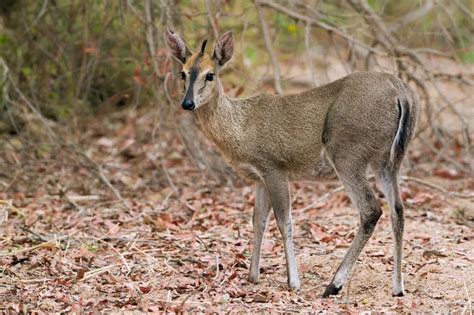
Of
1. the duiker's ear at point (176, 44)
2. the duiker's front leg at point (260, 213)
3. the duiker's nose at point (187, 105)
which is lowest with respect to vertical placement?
the duiker's front leg at point (260, 213)

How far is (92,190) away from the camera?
10609 mm

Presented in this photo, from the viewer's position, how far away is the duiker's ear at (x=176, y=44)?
24.0ft

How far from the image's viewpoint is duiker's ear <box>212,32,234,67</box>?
7.23 m

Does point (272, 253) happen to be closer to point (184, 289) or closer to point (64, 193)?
point (184, 289)

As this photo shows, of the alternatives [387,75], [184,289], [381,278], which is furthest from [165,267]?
[387,75]

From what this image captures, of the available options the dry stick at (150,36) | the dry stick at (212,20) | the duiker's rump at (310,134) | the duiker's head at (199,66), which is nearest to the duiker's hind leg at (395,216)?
the duiker's rump at (310,134)

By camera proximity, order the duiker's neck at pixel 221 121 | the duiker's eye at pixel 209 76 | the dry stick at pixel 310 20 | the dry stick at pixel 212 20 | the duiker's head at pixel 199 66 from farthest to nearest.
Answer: the dry stick at pixel 310 20
the dry stick at pixel 212 20
the duiker's neck at pixel 221 121
the duiker's eye at pixel 209 76
the duiker's head at pixel 199 66

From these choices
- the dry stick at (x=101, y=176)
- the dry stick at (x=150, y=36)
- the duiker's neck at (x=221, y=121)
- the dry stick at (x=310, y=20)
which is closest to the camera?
the duiker's neck at (x=221, y=121)

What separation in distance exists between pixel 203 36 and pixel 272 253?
3.84m

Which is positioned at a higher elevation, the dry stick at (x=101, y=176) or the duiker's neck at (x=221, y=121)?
the duiker's neck at (x=221, y=121)

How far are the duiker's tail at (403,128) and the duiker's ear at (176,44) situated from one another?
1912mm

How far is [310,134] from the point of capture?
7.06m

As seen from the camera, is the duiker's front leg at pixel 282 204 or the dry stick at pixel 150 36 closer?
the duiker's front leg at pixel 282 204

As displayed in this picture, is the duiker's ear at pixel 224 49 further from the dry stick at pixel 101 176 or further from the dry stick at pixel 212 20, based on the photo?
the dry stick at pixel 101 176
